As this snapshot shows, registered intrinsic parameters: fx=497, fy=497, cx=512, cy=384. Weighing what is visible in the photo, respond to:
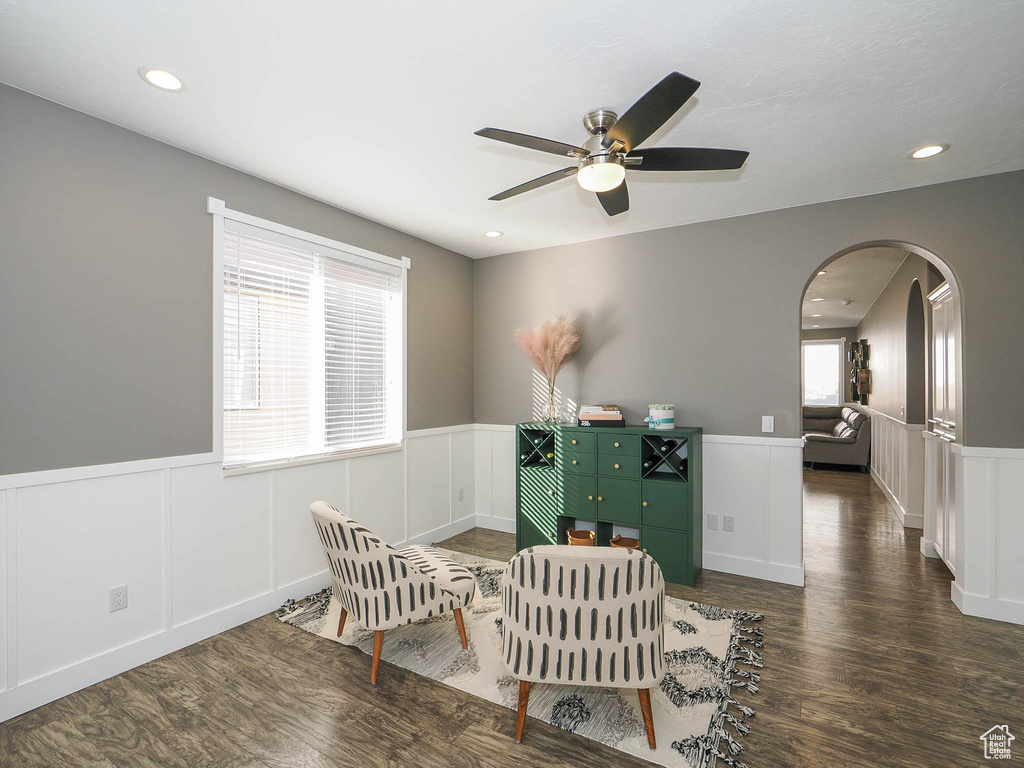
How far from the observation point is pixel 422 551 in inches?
117

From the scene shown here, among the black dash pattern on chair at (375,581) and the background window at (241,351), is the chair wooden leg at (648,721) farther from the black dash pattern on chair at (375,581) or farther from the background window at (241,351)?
the background window at (241,351)

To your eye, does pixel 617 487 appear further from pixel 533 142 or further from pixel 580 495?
pixel 533 142

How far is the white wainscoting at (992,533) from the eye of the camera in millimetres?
2955

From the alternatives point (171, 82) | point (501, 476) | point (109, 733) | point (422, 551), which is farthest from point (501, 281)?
point (109, 733)

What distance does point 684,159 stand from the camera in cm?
205

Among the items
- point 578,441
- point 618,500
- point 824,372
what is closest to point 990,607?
point 618,500

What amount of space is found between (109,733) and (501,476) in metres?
3.27

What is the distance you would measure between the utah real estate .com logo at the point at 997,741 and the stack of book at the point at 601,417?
2.42m

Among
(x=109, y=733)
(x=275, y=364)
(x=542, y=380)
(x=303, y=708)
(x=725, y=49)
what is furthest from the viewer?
(x=542, y=380)

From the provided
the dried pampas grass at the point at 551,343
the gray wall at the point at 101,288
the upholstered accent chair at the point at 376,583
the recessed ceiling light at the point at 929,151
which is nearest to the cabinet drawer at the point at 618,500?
the dried pampas grass at the point at 551,343

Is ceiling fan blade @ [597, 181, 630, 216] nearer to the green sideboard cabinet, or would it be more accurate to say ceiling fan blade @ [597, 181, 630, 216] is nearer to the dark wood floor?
the green sideboard cabinet

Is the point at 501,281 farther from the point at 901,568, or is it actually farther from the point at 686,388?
the point at 901,568

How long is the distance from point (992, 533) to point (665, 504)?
6.22 ft

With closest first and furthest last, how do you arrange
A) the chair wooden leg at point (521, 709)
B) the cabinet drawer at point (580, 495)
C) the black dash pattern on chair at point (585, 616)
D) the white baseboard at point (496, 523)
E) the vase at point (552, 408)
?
the black dash pattern on chair at point (585, 616), the chair wooden leg at point (521, 709), the cabinet drawer at point (580, 495), the vase at point (552, 408), the white baseboard at point (496, 523)
